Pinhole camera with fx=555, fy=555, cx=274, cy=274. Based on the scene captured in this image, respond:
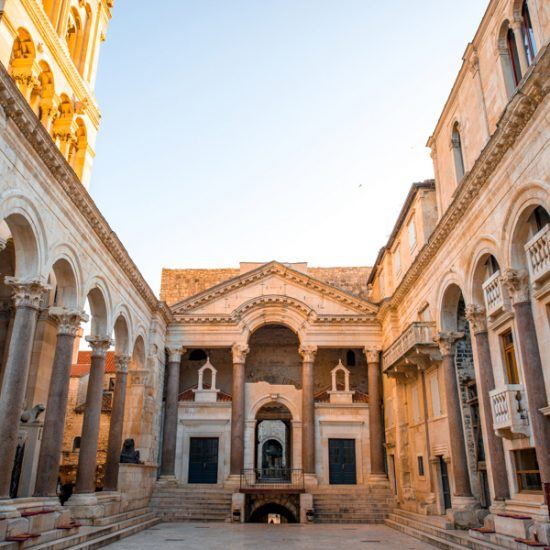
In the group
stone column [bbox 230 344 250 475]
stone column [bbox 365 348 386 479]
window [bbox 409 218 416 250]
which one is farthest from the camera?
stone column [bbox 365 348 386 479]

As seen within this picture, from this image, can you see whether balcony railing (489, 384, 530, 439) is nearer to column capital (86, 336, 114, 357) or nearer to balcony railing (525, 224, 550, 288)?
balcony railing (525, 224, 550, 288)

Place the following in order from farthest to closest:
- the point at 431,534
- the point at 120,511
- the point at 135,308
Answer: the point at 135,308 < the point at 120,511 < the point at 431,534

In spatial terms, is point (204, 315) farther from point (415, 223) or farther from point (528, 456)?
point (528, 456)

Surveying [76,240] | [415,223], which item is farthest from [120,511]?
[415,223]

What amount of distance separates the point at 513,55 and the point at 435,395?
1166cm

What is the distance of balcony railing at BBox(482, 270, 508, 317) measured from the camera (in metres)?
13.5

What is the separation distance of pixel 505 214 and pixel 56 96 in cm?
1394

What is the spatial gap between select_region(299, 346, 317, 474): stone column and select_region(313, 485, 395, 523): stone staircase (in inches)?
57.3

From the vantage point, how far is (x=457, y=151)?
59.2ft

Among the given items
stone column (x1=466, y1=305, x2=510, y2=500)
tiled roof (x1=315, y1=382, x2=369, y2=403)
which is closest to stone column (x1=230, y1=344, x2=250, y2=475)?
tiled roof (x1=315, y1=382, x2=369, y2=403)

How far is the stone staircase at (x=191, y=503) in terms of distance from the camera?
72.6 feet

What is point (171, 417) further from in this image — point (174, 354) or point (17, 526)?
point (17, 526)

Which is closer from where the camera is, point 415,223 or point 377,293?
point 415,223

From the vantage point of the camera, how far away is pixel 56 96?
17750 mm
